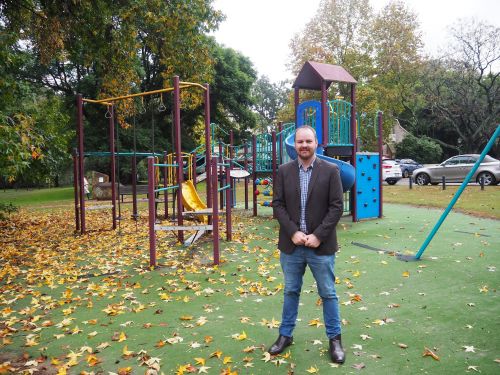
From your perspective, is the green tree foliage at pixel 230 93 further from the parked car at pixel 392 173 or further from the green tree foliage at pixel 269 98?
the green tree foliage at pixel 269 98

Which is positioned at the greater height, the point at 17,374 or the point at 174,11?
the point at 174,11

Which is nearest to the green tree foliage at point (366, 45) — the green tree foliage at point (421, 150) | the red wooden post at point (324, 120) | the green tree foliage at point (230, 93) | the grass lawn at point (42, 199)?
the green tree foliage at point (230, 93)

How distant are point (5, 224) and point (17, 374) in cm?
1080

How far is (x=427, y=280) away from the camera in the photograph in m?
5.41

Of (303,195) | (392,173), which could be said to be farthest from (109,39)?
(392,173)

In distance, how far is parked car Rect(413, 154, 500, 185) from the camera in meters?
20.0

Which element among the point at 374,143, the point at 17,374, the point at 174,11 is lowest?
the point at 17,374

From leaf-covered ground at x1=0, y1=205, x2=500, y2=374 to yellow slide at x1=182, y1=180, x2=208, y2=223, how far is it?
2.82 ft

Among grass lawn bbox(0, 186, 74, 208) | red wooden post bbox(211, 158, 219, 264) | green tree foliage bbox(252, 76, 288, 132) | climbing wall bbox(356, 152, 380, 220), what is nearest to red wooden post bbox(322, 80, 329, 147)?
climbing wall bbox(356, 152, 380, 220)

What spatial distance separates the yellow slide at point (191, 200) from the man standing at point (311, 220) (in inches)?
209

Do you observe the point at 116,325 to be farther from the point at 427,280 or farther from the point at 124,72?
the point at 124,72

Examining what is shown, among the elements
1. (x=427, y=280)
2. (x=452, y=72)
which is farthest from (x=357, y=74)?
(x=427, y=280)

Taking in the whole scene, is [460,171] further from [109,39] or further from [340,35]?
[109,39]

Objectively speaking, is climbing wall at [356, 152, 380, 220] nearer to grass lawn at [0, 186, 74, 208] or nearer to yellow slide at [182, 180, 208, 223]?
yellow slide at [182, 180, 208, 223]
